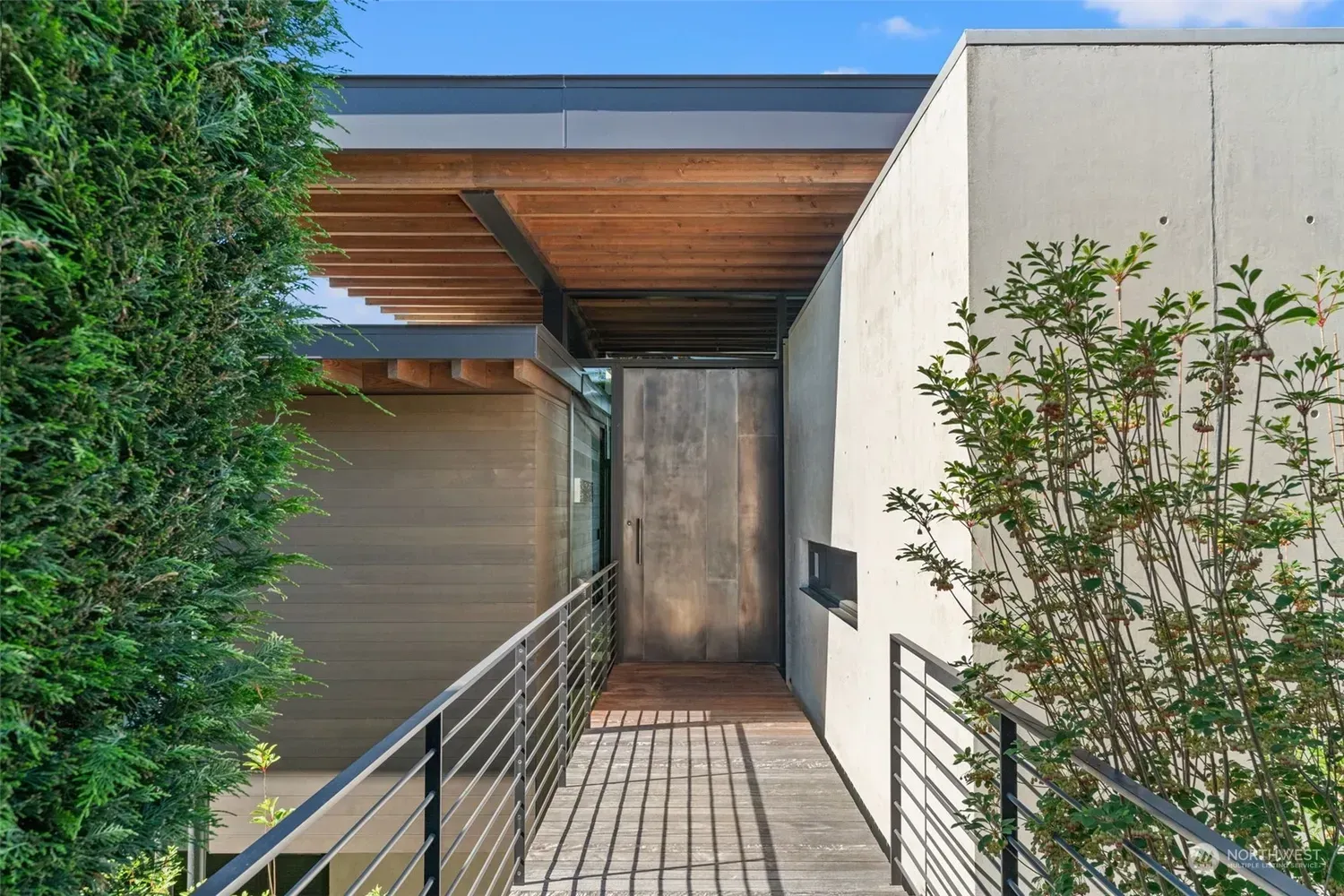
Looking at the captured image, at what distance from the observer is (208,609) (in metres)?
1.94

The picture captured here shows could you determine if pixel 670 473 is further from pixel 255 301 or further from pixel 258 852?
pixel 258 852

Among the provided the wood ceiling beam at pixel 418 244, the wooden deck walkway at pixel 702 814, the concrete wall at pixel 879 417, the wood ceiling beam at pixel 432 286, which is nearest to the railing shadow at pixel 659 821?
the wooden deck walkway at pixel 702 814

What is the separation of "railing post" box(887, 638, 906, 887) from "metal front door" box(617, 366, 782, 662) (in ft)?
14.6

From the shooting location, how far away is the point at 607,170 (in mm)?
5559

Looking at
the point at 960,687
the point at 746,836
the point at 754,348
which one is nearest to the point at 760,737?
the point at 746,836

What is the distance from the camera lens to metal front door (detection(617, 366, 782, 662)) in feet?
26.2

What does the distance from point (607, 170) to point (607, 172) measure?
14mm

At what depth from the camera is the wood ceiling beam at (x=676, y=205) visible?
601 cm

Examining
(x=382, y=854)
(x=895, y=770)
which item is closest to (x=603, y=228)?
(x=895, y=770)

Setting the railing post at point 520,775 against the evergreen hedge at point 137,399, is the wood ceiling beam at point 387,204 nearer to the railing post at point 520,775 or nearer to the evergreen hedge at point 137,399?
the railing post at point 520,775

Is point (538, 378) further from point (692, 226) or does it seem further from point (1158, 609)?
point (1158, 609)

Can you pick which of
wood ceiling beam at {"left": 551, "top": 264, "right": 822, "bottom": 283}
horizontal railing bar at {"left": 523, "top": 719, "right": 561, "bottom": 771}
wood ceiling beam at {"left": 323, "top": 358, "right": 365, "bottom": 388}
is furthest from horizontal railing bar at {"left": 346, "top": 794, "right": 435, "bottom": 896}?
wood ceiling beam at {"left": 551, "top": 264, "right": 822, "bottom": 283}

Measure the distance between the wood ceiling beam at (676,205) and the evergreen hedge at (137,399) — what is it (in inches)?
153

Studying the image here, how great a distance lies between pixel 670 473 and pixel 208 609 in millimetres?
6172
